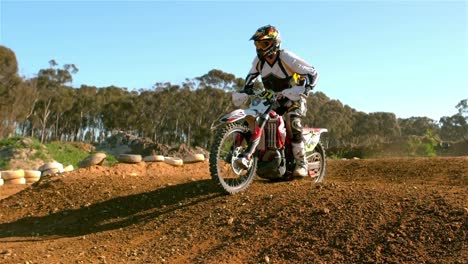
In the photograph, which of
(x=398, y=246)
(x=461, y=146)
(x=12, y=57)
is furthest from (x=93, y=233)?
(x=12, y=57)

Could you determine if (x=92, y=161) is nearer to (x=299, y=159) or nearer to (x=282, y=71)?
(x=299, y=159)

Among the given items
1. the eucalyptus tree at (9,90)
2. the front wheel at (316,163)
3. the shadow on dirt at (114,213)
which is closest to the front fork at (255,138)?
the shadow on dirt at (114,213)

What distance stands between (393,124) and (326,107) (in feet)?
30.8

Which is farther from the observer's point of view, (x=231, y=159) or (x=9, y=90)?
(x=9, y=90)

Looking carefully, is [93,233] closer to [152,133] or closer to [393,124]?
[152,133]

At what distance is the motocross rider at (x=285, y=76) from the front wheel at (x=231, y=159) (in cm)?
82

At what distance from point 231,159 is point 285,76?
1629mm

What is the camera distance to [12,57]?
44750 mm

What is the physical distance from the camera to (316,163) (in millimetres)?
7730

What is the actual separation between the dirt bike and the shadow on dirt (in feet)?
1.53

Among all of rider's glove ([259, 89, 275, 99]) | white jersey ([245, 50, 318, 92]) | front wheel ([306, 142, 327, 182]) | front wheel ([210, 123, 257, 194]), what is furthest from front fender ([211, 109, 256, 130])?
front wheel ([306, 142, 327, 182])

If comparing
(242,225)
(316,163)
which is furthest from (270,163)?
(316,163)

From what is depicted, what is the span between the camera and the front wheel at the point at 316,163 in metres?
7.65

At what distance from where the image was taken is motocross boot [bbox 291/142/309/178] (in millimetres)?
6777
